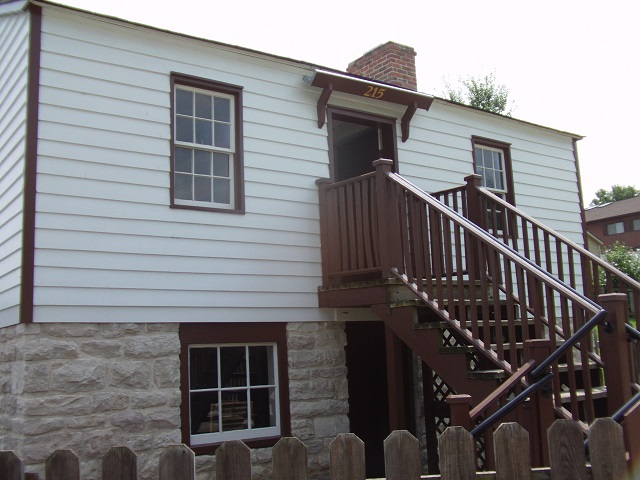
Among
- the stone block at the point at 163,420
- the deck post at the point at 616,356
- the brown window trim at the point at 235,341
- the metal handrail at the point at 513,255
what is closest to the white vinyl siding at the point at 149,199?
the brown window trim at the point at 235,341

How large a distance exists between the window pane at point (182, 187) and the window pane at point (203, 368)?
169 centimetres

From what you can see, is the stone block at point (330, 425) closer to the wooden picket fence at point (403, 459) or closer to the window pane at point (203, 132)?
the window pane at point (203, 132)

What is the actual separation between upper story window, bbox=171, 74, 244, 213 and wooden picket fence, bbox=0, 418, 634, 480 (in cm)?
494

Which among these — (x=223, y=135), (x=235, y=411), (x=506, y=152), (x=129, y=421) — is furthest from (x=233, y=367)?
(x=506, y=152)

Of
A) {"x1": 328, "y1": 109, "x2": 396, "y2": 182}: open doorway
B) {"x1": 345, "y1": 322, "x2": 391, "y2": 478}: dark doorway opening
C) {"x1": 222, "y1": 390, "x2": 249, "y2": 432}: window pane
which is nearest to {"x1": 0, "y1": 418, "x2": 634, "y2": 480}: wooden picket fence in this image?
{"x1": 222, "y1": 390, "x2": 249, "y2": 432}: window pane

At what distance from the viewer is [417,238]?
6.90 m

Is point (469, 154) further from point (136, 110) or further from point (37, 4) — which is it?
point (37, 4)

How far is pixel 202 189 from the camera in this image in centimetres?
771

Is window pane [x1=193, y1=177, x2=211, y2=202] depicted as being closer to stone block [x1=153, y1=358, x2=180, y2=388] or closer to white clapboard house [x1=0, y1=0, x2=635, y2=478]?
white clapboard house [x1=0, y1=0, x2=635, y2=478]

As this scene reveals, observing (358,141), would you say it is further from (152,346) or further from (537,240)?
(152,346)

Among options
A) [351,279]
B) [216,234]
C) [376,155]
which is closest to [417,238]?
[351,279]

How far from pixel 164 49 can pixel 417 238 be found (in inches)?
138

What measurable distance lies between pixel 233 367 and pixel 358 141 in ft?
13.9

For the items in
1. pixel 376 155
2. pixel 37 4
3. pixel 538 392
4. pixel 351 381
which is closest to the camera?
pixel 538 392
